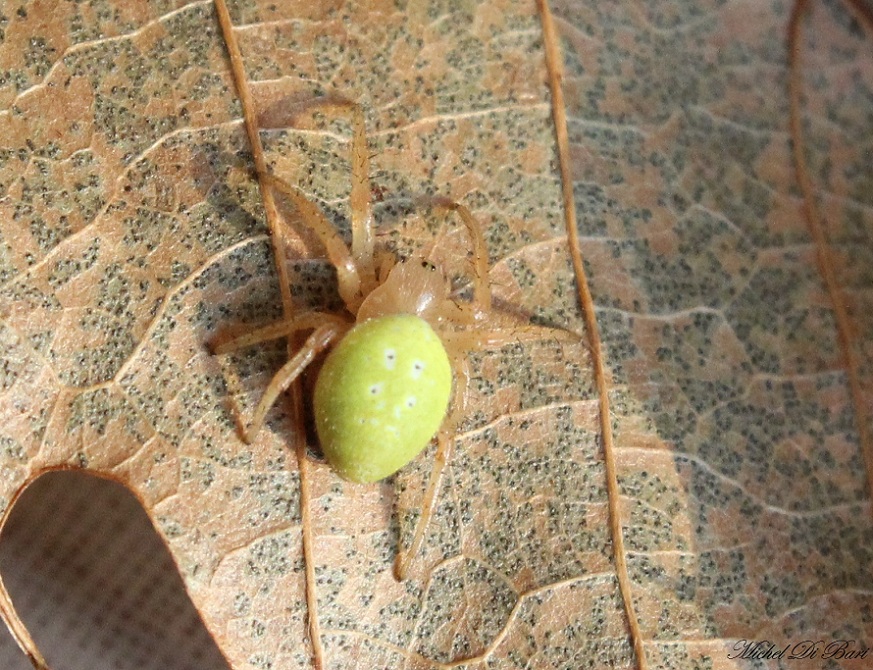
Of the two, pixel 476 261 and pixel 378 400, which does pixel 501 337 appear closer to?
pixel 476 261

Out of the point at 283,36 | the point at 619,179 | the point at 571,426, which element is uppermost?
the point at 283,36

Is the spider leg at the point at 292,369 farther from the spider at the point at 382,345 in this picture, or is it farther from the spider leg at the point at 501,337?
the spider leg at the point at 501,337

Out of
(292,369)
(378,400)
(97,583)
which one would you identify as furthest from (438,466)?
(97,583)

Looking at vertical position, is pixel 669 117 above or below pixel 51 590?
above

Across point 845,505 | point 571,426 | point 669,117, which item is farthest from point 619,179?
point 845,505

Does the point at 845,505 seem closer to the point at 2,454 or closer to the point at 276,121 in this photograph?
the point at 276,121

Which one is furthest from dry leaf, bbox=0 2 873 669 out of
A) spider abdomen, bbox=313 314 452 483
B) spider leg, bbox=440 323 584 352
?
spider abdomen, bbox=313 314 452 483

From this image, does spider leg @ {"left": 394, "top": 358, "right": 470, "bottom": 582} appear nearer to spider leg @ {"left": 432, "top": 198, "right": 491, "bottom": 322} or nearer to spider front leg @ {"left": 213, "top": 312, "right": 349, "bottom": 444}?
spider leg @ {"left": 432, "top": 198, "right": 491, "bottom": 322}

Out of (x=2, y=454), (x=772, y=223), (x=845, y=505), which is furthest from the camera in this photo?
(x=772, y=223)
